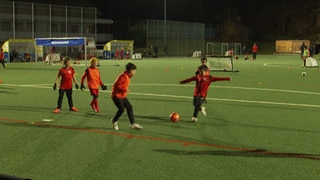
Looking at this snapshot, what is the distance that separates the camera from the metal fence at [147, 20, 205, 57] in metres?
66.6

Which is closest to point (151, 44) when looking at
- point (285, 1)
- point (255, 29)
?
point (255, 29)

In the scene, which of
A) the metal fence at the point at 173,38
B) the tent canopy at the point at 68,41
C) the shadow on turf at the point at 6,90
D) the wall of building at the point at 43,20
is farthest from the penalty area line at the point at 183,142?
the metal fence at the point at 173,38

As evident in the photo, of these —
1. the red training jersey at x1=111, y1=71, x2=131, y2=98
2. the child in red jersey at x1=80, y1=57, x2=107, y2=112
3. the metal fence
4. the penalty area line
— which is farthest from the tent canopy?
the metal fence

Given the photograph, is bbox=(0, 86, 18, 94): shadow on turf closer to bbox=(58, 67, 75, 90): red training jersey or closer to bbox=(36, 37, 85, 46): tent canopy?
bbox=(58, 67, 75, 90): red training jersey

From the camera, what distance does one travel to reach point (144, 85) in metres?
19.4

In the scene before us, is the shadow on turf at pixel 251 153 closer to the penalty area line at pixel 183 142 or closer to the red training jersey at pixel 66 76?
the penalty area line at pixel 183 142

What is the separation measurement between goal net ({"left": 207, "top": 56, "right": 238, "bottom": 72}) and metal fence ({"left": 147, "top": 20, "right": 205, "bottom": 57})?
3090 centimetres

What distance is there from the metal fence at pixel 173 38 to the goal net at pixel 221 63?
101 feet

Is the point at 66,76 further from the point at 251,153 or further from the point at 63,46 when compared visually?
the point at 63,46

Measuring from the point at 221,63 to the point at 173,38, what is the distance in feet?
129

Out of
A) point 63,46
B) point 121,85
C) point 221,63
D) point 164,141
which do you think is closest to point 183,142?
point 164,141

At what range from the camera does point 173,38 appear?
69625 millimetres

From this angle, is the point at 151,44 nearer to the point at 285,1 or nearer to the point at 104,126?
the point at 285,1

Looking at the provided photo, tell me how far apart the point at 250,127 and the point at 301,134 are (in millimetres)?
1160
